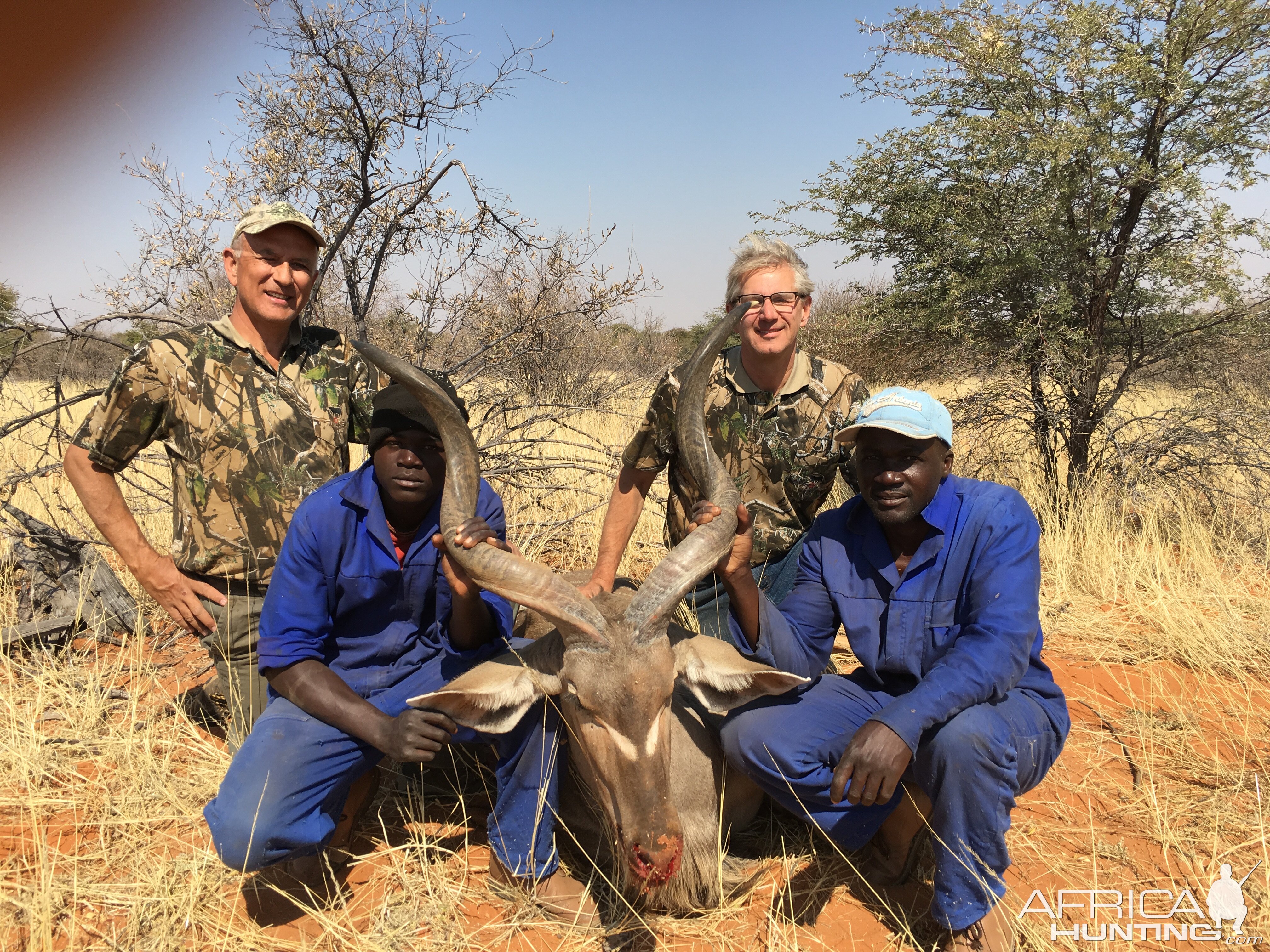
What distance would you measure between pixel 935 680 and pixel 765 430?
7.56 feet

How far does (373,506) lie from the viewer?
392 cm

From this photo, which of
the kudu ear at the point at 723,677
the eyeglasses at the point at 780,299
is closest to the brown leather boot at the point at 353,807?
the kudu ear at the point at 723,677

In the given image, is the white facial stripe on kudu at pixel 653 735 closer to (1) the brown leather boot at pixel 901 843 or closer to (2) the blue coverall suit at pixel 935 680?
(2) the blue coverall suit at pixel 935 680

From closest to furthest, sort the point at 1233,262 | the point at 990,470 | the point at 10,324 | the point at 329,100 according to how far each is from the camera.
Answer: the point at 10,324
the point at 329,100
the point at 1233,262
the point at 990,470

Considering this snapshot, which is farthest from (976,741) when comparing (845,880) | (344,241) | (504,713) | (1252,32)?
(1252,32)

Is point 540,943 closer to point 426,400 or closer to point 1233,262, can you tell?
point 426,400

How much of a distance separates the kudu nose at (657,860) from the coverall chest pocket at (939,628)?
145 centimetres

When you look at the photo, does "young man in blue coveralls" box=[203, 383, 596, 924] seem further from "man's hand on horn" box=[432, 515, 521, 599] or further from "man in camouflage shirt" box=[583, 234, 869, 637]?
"man in camouflage shirt" box=[583, 234, 869, 637]

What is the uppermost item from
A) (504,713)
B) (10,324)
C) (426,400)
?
(10,324)

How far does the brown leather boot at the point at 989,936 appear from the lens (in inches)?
121

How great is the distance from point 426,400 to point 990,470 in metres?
7.70

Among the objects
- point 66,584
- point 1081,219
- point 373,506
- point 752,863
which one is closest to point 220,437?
point 373,506

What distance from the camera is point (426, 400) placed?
350cm

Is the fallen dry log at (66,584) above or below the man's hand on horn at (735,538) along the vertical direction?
below
